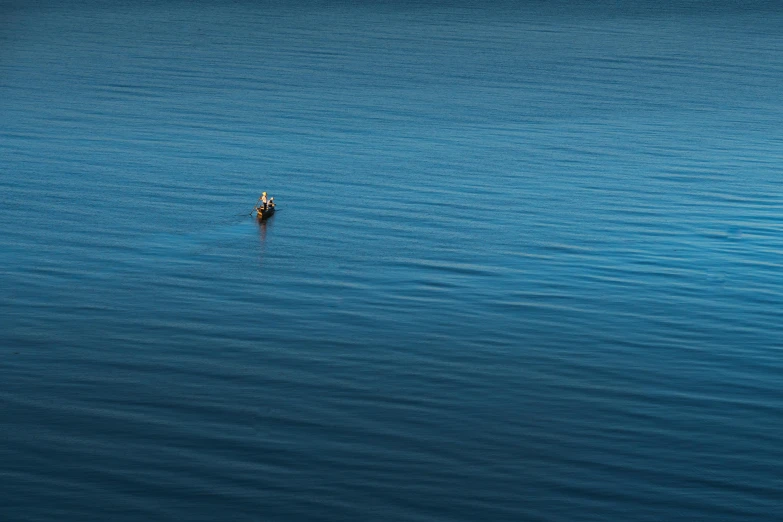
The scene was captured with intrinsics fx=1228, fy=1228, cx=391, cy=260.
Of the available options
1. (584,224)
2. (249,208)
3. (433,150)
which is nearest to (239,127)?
(433,150)

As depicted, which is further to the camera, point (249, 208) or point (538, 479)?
point (249, 208)

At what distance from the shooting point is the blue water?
2295 cm

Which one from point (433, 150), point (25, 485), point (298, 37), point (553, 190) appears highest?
point (298, 37)

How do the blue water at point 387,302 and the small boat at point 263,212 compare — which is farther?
the small boat at point 263,212

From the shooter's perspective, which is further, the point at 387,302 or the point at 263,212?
the point at 263,212

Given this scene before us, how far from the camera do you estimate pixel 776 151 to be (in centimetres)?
5650

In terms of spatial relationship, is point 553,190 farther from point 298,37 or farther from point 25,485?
point 298,37

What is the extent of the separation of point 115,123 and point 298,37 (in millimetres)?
38794

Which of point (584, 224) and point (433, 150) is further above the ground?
point (433, 150)

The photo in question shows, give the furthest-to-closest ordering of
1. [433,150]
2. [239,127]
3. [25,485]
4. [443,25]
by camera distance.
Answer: [443,25], [239,127], [433,150], [25,485]

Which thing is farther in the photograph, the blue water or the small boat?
the small boat

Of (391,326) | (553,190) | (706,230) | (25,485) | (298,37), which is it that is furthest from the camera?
(298,37)

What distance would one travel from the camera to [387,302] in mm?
33094

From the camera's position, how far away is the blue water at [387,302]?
23.0 meters
